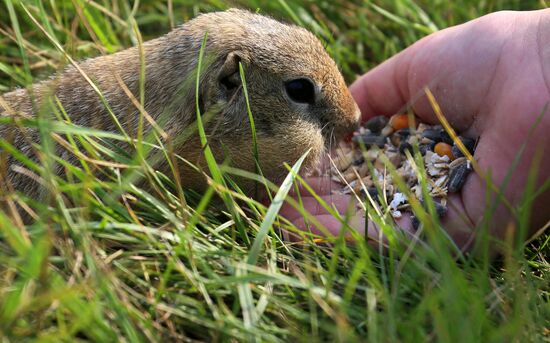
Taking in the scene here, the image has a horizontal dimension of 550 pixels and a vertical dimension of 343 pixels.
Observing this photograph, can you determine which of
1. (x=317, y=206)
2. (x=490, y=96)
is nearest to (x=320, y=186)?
(x=317, y=206)

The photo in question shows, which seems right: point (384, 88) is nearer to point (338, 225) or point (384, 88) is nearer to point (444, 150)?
point (444, 150)

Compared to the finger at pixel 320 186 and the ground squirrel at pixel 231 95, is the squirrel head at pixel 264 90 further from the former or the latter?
the finger at pixel 320 186

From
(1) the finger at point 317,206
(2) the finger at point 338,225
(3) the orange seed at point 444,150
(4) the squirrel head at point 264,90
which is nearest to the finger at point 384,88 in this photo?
(3) the orange seed at point 444,150

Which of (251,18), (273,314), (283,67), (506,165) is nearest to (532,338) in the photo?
(273,314)

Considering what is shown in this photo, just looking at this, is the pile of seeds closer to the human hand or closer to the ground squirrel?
the human hand

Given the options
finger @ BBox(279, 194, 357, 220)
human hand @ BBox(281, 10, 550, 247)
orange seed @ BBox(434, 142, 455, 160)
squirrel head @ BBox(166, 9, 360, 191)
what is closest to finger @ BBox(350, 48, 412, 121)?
human hand @ BBox(281, 10, 550, 247)

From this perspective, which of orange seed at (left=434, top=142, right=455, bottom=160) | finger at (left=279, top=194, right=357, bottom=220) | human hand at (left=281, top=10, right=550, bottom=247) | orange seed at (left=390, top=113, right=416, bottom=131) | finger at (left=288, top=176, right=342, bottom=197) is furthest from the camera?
orange seed at (left=390, top=113, right=416, bottom=131)

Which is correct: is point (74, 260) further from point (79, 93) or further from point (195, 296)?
point (79, 93)
